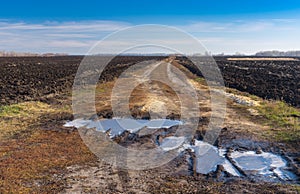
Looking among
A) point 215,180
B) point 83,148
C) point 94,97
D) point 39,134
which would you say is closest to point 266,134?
point 215,180

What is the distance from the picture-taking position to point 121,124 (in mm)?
18062

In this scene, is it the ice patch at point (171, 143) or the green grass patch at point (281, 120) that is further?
the green grass patch at point (281, 120)

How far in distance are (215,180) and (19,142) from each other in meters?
7.92

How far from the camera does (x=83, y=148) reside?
13555mm

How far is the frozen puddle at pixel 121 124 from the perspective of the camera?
17027mm

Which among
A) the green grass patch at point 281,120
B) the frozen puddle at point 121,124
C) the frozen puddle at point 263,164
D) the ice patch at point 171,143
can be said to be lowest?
the frozen puddle at point 263,164

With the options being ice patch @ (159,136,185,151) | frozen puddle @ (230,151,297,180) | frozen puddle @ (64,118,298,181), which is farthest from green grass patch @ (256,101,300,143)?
ice patch @ (159,136,185,151)

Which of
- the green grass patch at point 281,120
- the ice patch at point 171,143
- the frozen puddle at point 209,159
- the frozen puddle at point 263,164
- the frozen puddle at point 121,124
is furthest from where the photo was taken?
the frozen puddle at point 121,124

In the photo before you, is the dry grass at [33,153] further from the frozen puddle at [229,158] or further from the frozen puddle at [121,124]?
the frozen puddle at [229,158]

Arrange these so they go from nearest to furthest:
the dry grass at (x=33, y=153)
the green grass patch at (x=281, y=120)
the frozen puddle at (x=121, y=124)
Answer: the dry grass at (x=33, y=153)
the green grass patch at (x=281, y=120)
the frozen puddle at (x=121, y=124)

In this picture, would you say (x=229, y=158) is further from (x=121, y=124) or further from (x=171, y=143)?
(x=121, y=124)

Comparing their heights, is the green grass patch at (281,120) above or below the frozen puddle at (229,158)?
above

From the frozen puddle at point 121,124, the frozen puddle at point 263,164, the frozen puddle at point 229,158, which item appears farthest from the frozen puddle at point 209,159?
the frozen puddle at point 121,124

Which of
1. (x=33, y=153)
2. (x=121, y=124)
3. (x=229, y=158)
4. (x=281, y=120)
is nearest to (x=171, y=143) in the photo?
(x=229, y=158)
